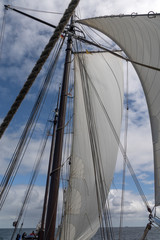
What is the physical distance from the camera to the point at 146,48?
8.30m

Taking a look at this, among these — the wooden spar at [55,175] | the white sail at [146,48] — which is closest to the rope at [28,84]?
the white sail at [146,48]

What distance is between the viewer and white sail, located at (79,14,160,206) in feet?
23.0

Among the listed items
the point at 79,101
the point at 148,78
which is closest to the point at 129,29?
the point at 148,78

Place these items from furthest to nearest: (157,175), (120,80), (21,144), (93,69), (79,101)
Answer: (120,80) < (93,69) < (79,101) < (157,175) < (21,144)

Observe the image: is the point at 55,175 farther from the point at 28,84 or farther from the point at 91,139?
the point at 28,84

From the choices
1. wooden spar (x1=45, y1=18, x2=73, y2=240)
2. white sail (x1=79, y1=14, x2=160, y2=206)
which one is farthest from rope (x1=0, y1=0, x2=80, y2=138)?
wooden spar (x1=45, y1=18, x2=73, y2=240)

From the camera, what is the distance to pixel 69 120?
11.0m

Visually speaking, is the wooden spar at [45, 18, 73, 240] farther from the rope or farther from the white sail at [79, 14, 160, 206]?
A: the rope

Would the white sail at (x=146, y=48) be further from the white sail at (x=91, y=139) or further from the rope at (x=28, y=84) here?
the rope at (x=28, y=84)

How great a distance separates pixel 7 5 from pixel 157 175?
7501 mm

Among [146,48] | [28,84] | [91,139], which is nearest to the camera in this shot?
[28,84]

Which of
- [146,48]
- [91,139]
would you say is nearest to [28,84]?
[91,139]

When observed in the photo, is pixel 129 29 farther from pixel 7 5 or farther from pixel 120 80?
pixel 120 80

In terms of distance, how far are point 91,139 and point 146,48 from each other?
12.8ft
